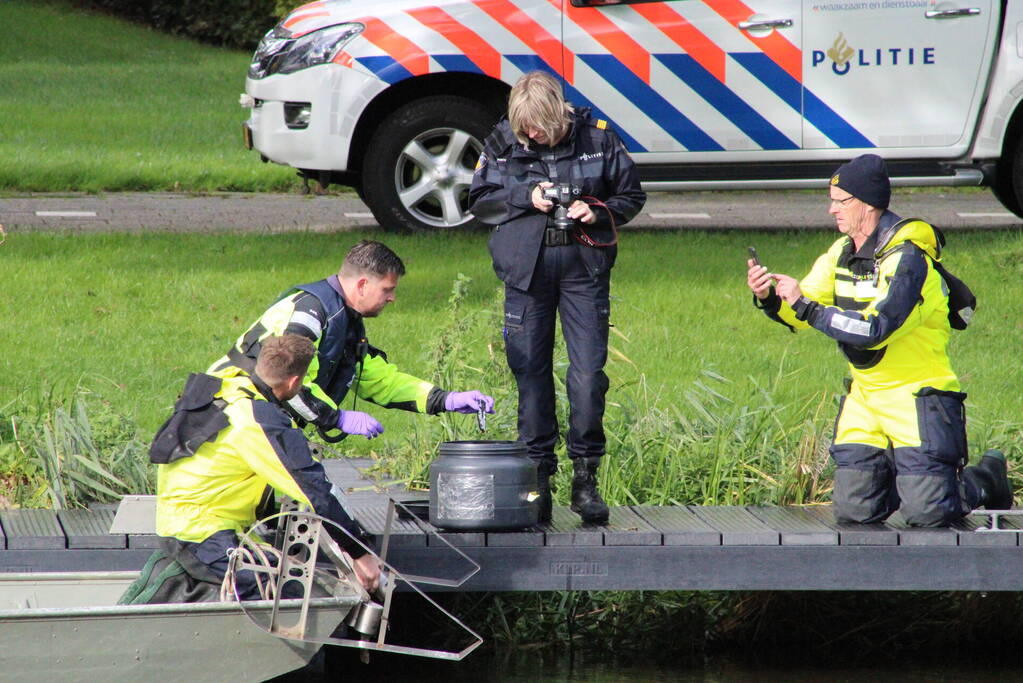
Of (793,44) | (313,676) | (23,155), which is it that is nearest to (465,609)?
(313,676)

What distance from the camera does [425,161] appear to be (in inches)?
387

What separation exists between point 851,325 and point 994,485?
3.30 ft

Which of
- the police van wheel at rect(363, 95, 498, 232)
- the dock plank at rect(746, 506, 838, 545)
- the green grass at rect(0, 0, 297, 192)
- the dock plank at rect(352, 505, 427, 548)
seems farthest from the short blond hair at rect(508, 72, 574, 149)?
the green grass at rect(0, 0, 297, 192)

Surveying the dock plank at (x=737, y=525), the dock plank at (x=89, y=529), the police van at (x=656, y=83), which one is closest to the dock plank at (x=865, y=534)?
the dock plank at (x=737, y=525)

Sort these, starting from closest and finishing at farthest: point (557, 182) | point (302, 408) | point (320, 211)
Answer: point (302, 408) < point (557, 182) < point (320, 211)

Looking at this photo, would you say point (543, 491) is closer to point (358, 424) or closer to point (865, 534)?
point (358, 424)

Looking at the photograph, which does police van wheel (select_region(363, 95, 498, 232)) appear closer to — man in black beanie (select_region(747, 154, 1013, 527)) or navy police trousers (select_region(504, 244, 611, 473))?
navy police trousers (select_region(504, 244, 611, 473))

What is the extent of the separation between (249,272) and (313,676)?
145 inches

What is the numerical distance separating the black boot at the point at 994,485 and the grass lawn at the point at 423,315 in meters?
0.71

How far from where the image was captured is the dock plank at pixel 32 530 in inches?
206

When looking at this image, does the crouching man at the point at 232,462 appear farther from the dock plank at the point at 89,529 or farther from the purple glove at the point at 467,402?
the purple glove at the point at 467,402

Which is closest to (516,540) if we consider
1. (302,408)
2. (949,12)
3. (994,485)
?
(302,408)

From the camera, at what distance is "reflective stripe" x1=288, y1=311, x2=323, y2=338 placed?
5.23m

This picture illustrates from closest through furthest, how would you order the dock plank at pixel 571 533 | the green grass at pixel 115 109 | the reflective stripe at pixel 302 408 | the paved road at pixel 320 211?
1. the reflective stripe at pixel 302 408
2. the dock plank at pixel 571 533
3. the paved road at pixel 320 211
4. the green grass at pixel 115 109
